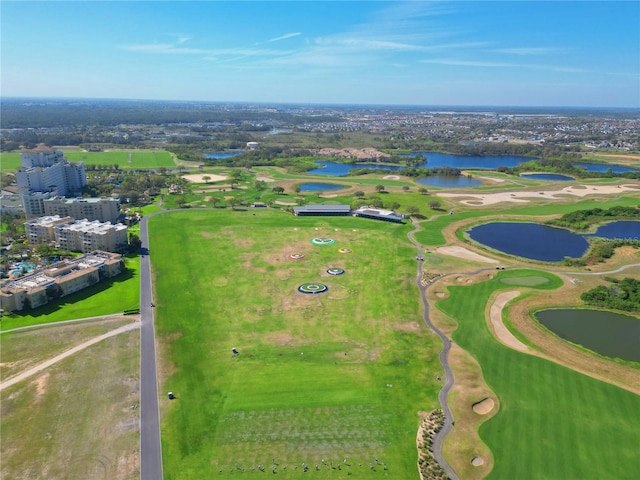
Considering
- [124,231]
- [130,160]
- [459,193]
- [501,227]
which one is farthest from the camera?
[130,160]

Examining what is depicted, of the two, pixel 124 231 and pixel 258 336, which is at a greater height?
pixel 124 231

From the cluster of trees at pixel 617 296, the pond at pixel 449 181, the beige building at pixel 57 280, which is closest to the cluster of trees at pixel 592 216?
the cluster of trees at pixel 617 296

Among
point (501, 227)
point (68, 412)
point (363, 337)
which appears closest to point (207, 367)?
point (68, 412)

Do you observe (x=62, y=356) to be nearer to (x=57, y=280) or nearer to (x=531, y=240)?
(x=57, y=280)

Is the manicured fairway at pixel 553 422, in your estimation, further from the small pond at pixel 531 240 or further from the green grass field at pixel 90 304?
the green grass field at pixel 90 304

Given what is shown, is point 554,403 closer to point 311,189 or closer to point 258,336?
point 258,336
